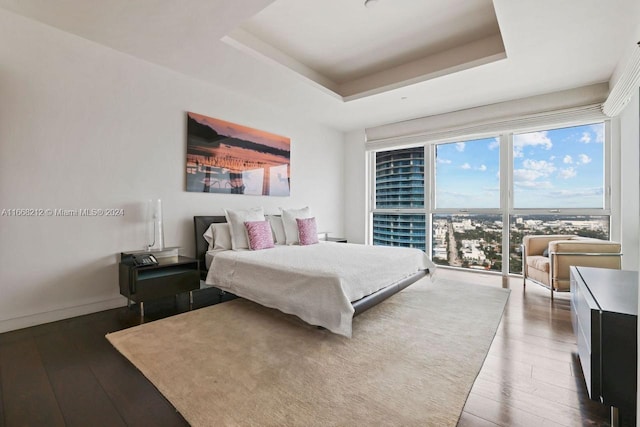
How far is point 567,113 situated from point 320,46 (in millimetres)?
3487

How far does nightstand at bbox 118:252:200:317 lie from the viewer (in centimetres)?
278

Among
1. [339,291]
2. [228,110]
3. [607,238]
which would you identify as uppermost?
[228,110]

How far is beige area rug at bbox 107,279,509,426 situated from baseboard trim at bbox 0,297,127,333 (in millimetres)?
824

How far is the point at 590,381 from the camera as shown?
1.35 meters

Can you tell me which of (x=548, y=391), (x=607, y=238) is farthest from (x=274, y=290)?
(x=607, y=238)

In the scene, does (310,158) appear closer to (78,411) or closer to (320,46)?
(320,46)

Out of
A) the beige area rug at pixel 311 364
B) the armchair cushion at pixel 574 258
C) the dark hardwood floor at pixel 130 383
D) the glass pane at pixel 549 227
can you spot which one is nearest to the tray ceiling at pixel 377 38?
the armchair cushion at pixel 574 258

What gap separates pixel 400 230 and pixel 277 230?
2682 mm

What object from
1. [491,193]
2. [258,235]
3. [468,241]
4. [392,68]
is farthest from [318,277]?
[491,193]

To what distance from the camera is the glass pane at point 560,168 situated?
156 inches

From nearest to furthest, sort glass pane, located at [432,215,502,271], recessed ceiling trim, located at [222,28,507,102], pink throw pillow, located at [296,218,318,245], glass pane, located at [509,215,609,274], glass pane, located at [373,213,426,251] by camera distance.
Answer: recessed ceiling trim, located at [222,28,507,102] → glass pane, located at [509,215,609,274] → pink throw pillow, located at [296,218,318,245] → glass pane, located at [432,215,502,271] → glass pane, located at [373,213,426,251]

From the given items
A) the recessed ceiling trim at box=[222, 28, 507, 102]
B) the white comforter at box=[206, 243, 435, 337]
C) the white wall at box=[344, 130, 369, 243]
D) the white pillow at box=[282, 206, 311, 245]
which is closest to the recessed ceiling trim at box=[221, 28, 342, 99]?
the recessed ceiling trim at box=[222, 28, 507, 102]

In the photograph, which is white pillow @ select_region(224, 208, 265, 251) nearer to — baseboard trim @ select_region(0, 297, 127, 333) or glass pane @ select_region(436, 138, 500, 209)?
baseboard trim @ select_region(0, 297, 127, 333)

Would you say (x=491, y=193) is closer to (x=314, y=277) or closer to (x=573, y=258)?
(x=573, y=258)
